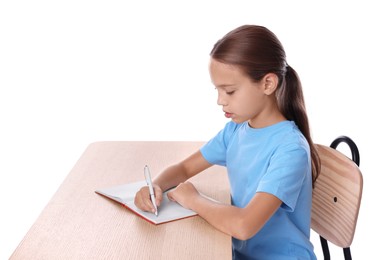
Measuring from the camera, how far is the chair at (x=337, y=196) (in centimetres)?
161

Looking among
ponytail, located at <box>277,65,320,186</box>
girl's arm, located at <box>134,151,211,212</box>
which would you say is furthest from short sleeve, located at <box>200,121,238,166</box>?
ponytail, located at <box>277,65,320,186</box>

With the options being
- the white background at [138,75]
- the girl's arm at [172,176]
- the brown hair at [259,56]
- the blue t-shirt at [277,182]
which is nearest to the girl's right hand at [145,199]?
the girl's arm at [172,176]

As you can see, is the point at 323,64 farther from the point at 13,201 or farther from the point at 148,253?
the point at 148,253

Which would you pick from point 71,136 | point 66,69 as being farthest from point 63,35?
point 71,136

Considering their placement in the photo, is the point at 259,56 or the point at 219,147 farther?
the point at 219,147

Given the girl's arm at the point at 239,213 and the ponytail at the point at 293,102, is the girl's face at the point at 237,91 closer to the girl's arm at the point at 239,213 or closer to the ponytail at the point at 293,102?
the ponytail at the point at 293,102

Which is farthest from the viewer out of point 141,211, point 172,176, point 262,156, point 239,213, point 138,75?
point 138,75

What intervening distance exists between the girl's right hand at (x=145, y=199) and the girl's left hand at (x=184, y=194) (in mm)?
37

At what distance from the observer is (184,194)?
162 cm

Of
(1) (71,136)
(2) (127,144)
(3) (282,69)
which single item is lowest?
(1) (71,136)

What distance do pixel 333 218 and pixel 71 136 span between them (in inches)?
87.2

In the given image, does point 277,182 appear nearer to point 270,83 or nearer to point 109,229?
point 270,83

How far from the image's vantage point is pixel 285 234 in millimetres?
1672

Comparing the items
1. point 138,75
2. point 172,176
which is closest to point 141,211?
point 172,176
